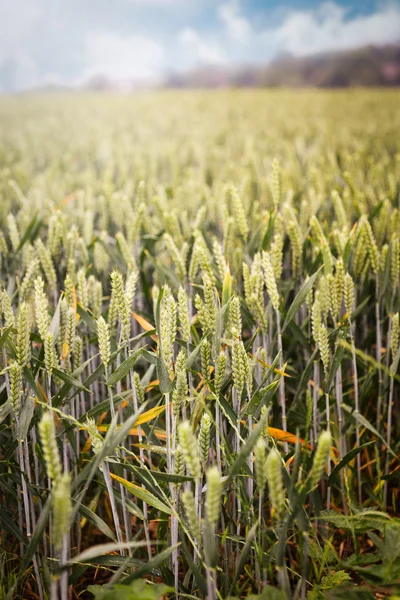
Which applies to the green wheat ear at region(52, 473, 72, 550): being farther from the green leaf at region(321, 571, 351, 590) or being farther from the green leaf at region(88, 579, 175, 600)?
the green leaf at region(321, 571, 351, 590)

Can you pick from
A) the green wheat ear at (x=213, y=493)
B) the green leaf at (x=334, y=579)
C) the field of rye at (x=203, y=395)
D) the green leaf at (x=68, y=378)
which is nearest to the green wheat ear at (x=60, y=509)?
the field of rye at (x=203, y=395)

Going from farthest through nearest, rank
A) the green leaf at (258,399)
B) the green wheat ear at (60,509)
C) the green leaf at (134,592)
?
the green leaf at (258,399), the green leaf at (134,592), the green wheat ear at (60,509)

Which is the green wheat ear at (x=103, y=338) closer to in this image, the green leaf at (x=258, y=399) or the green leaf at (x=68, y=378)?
the green leaf at (x=68, y=378)

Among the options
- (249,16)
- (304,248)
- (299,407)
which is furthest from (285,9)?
(299,407)

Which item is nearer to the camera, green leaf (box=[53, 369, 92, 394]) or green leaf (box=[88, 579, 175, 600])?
green leaf (box=[88, 579, 175, 600])

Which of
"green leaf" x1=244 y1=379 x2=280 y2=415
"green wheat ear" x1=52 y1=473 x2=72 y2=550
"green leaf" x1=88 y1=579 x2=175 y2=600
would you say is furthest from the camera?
"green leaf" x1=244 y1=379 x2=280 y2=415

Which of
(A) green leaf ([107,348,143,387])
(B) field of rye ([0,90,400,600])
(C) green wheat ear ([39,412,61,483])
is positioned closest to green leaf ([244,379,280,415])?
(B) field of rye ([0,90,400,600])

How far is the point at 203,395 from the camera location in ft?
1.93

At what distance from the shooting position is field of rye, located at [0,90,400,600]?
503mm

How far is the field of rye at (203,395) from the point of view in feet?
1.65

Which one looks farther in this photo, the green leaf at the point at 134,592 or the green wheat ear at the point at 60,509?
the green leaf at the point at 134,592

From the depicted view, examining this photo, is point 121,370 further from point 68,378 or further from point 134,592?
point 134,592

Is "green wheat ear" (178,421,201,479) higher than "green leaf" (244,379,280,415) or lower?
higher

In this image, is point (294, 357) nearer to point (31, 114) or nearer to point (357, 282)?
point (357, 282)
